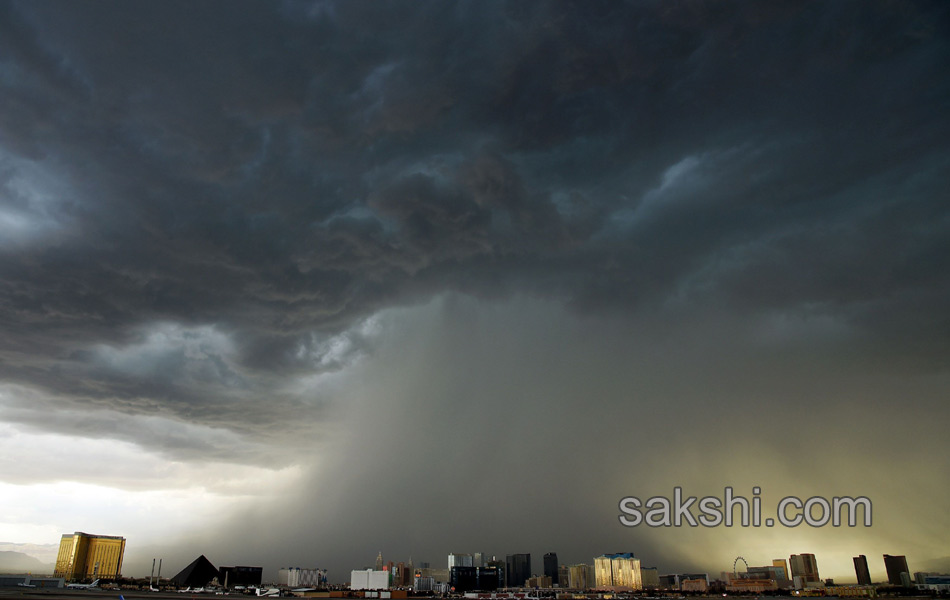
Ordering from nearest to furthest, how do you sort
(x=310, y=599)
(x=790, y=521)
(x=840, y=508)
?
(x=790, y=521) < (x=840, y=508) < (x=310, y=599)

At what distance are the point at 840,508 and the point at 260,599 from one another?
538 ft

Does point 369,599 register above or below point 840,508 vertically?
below

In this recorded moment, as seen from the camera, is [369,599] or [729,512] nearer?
[729,512]

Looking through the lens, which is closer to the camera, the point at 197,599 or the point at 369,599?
the point at 197,599

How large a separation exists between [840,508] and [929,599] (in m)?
208

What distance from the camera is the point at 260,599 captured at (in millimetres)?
162875

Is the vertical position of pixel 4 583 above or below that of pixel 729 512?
below

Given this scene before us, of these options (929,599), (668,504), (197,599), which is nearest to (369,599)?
(197,599)

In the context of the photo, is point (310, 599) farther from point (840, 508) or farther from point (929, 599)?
point (929, 599)

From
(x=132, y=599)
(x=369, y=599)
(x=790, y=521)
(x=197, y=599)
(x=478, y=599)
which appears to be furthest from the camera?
(x=478, y=599)

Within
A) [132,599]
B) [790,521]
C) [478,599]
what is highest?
[790,521]

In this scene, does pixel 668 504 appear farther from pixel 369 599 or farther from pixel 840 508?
pixel 369 599

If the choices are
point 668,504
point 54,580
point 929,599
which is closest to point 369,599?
point 54,580

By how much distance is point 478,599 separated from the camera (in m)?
198
